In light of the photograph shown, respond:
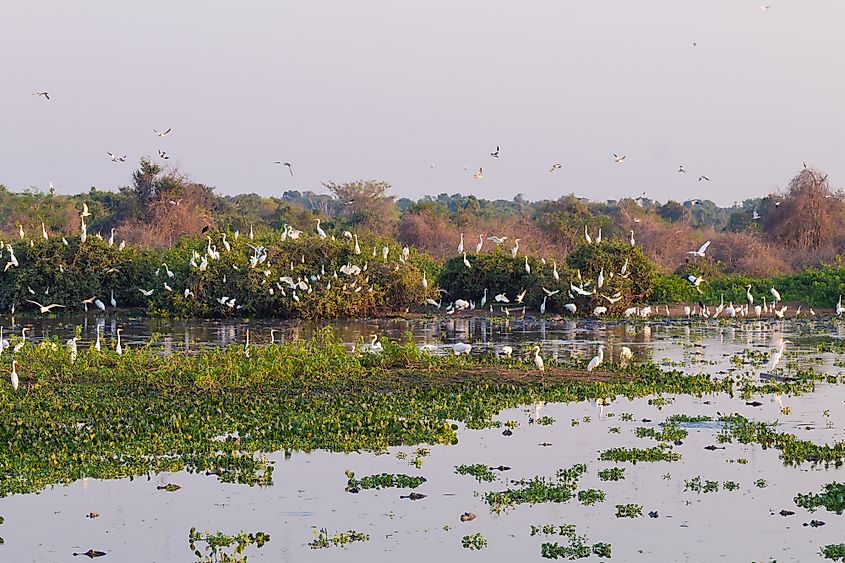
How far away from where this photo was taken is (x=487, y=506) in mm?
9898

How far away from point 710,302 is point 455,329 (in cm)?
844

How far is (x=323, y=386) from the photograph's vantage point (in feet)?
50.2

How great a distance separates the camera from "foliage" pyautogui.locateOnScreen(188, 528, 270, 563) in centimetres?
845

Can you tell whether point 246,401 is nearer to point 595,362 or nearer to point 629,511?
point 595,362

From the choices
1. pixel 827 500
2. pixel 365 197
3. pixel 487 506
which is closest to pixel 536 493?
pixel 487 506

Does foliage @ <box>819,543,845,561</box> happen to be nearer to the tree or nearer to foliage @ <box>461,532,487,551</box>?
foliage @ <box>461,532,487,551</box>

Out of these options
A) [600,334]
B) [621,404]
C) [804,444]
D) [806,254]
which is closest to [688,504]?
[804,444]

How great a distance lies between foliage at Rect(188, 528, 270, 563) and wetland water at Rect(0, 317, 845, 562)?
0.26 ft

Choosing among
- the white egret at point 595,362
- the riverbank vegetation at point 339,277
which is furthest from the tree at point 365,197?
the white egret at point 595,362

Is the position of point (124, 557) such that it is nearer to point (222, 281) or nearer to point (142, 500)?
point (142, 500)

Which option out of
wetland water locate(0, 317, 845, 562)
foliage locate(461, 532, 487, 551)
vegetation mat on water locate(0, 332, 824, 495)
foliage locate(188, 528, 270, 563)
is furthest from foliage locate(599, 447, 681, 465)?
foliage locate(188, 528, 270, 563)

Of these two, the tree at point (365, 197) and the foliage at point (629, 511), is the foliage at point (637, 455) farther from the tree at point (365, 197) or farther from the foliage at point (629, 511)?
the tree at point (365, 197)

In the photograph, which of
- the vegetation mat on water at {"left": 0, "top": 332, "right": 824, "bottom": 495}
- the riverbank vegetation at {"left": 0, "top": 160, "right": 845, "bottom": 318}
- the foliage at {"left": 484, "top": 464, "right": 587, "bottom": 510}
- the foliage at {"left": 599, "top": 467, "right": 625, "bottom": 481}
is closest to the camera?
the foliage at {"left": 484, "top": 464, "right": 587, "bottom": 510}

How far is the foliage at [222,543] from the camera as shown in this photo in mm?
8445
